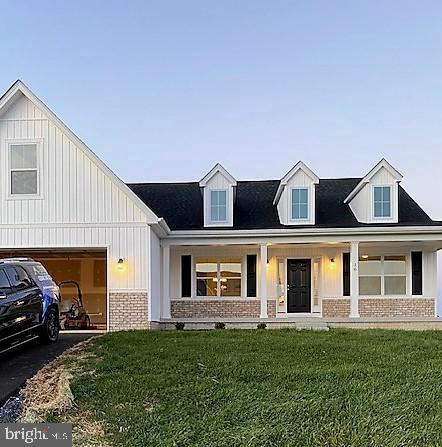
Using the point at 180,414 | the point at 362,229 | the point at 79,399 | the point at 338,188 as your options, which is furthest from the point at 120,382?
the point at 338,188

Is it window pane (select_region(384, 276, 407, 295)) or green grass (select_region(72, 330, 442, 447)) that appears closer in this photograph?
green grass (select_region(72, 330, 442, 447))

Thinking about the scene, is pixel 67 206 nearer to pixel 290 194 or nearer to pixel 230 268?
pixel 230 268

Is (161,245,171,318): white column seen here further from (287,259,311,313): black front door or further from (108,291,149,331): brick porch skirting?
(287,259,311,313): black front door

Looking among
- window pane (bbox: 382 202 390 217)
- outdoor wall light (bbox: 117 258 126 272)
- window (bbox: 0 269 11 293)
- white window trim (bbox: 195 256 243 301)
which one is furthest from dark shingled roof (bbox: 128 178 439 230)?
window (bbox: 0 269 11 293)

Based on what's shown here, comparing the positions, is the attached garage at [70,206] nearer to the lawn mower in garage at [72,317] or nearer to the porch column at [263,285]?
the lawn mower in garage at [72,317]

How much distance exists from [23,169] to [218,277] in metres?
7.57

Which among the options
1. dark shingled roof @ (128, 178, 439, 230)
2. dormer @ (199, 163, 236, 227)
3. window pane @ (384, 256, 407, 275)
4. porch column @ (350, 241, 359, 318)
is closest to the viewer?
porch column @ (350, 241, 359, 318)

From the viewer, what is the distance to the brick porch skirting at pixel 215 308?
18.6m

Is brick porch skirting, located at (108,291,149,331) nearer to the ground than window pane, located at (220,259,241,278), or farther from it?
nearer to the ground

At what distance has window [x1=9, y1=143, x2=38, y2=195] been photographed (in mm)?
14852

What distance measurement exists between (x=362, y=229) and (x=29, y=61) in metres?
12.8

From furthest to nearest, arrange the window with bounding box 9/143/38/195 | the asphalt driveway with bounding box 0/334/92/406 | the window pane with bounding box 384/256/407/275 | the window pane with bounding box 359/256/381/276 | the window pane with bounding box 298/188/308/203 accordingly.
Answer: the window pane with bounding box 359/256/381/276 < the window pane with bounding box 384/256/407/275 < the window pane with bounding box 298/188/308/203 < the window with bounding box 9/143/38/195 < the asphalt driveway with bounding box 0/334/92/406

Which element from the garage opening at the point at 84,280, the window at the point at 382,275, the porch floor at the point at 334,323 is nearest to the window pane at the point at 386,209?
the window at the point at 382,275

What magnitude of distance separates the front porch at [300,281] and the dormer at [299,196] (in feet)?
4.06
